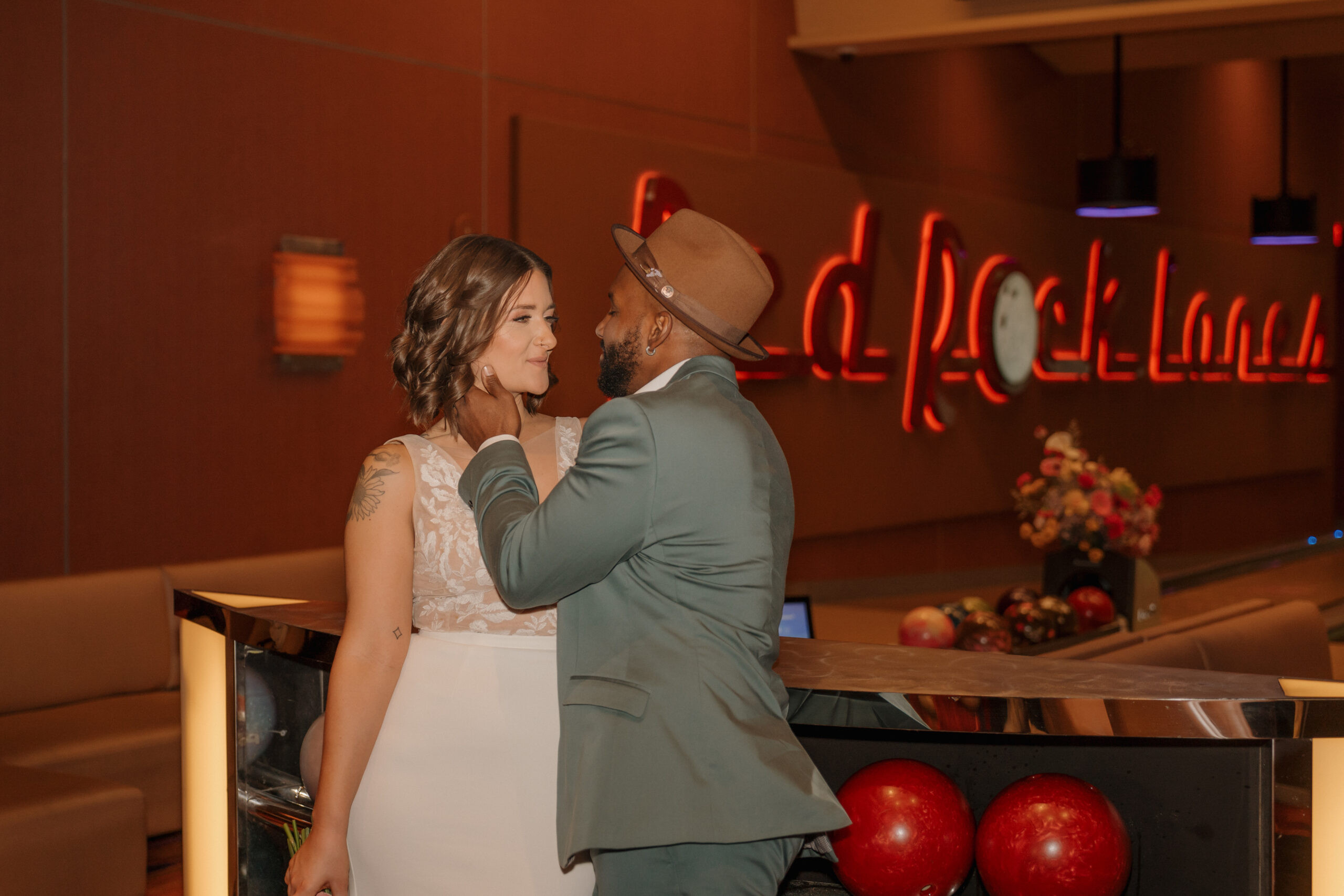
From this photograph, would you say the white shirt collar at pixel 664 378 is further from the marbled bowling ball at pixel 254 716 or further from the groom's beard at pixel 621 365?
the marbled bowling ball at pixel 254 716

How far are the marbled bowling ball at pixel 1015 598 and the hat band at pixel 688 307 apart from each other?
10.4ft

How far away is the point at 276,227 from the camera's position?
5.25 m

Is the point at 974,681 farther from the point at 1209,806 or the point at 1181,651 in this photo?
the point at 1181,651

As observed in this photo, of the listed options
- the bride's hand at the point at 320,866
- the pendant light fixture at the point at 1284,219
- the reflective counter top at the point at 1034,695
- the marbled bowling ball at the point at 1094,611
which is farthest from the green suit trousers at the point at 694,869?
the pendant light fixture at the point at 1284,219

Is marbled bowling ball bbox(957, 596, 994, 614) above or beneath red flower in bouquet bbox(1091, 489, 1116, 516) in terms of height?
beneath

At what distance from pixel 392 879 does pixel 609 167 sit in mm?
5095

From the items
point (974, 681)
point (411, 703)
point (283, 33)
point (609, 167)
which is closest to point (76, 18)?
point (283, 33)

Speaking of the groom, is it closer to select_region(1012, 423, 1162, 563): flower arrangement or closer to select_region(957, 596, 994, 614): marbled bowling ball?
select_region(957, 596, 994, 614): marbled bowling ball

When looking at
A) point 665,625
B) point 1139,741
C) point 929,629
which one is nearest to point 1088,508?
point 929,629

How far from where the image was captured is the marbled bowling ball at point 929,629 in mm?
4160

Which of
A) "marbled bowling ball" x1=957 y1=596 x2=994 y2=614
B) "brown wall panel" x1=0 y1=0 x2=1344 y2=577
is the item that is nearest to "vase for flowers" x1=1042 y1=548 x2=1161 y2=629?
"marbled bowling ball" x1=957 y1=596 x2=994 y2=614

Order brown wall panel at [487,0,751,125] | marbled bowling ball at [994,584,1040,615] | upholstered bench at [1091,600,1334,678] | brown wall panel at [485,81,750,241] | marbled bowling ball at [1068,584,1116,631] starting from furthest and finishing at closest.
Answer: brown wall panel at [487,0,751,125] < brown wall panel at [485,81,750,241] < marbled bowling ball at [1068,584,1116,631] < marbled bowling ball at [994,584,1040,615] < upholstered bench at [1091,600,1334,678]

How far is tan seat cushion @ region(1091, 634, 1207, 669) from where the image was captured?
3.34 meters

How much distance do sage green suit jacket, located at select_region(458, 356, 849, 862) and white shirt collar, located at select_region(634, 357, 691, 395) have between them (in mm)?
53
